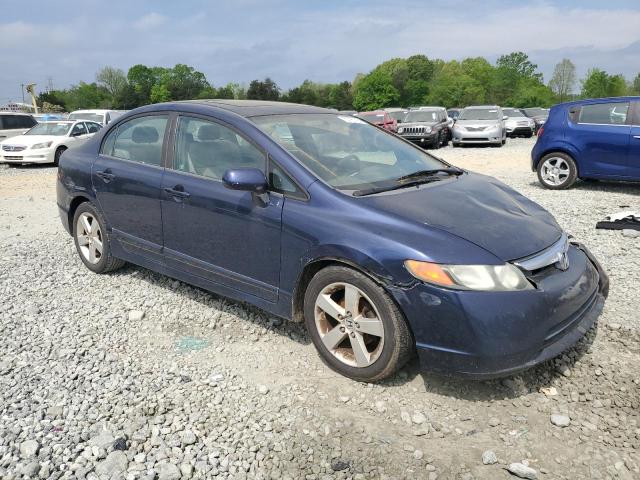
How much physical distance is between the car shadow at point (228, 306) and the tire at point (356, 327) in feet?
1.69

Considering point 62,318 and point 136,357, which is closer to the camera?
point 136,357

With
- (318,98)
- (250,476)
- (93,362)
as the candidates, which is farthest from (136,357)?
(318,98)

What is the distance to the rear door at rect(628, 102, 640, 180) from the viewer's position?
29.4 ft

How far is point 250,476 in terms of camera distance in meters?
2.65

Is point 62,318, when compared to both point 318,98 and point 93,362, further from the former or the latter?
point 318,98

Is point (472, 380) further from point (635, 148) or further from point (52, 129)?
point (52, 129)

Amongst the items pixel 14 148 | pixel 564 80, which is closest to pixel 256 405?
pixel 14 148

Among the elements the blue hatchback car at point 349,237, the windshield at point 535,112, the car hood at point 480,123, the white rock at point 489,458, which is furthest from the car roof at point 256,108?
the windshield at point 535,112

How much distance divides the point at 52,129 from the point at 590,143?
49.0 feet

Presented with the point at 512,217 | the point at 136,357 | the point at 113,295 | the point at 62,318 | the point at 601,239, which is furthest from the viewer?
the point at 601,239

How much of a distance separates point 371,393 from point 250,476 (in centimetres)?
94

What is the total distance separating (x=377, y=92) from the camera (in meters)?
103

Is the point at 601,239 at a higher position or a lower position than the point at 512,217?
lower

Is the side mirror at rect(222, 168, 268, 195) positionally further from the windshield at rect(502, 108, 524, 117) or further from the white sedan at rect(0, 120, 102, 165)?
the windshield at rect(502, 108, 524, 117)
